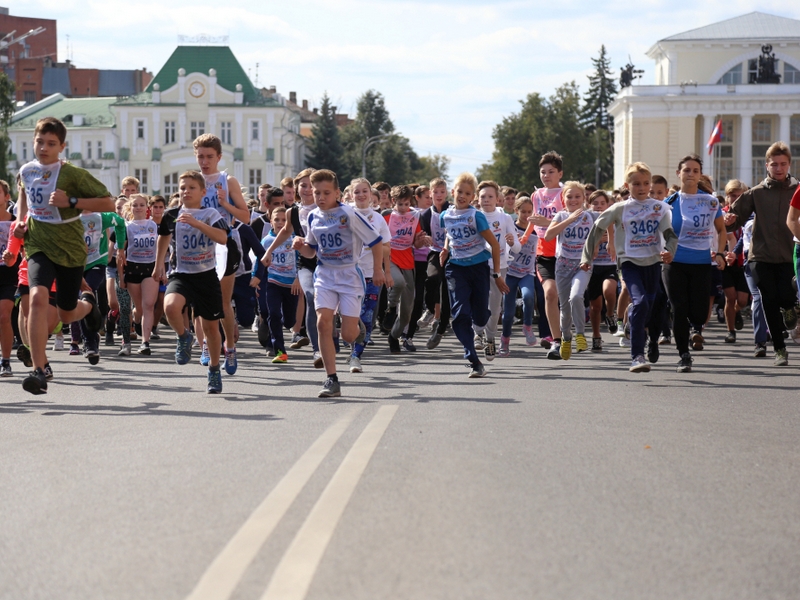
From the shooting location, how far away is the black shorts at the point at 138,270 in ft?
51.4

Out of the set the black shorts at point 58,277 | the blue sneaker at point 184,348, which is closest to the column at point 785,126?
the blue sneaker at point 184,348

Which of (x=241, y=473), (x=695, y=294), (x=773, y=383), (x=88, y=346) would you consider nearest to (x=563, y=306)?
(x=695, y=294)

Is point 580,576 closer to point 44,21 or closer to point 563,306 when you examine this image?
point 563,306

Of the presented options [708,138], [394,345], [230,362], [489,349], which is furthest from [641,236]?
[708,138]

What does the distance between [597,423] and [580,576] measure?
13.1 ft

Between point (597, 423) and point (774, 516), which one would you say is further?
point (597, 423)

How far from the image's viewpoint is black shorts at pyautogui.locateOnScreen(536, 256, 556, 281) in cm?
1497

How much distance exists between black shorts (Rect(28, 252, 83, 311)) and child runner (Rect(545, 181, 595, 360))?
551cm

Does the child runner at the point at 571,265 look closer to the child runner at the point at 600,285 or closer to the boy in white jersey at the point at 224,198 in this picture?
the child runner at the point at 600,285

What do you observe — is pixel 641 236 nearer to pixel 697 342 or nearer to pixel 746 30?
pixel 697 342

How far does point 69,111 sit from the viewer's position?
4392 inches

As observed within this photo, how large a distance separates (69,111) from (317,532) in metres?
111

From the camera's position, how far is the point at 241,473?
6.52 metres

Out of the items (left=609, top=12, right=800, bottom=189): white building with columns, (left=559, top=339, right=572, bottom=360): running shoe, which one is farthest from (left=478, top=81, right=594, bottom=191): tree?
(left=559, top=339, right=572, bottom=360): running shoe
